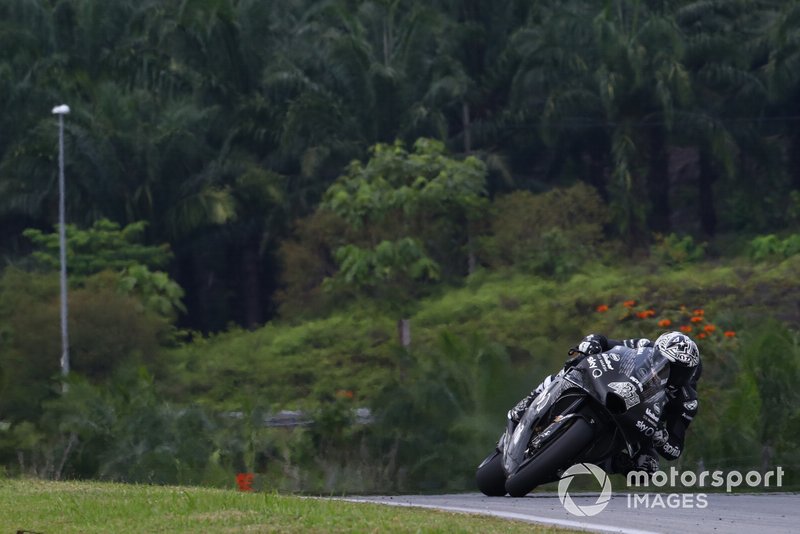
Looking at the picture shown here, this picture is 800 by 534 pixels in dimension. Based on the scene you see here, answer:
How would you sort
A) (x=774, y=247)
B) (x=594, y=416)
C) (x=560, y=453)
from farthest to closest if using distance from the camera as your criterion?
(x=774, y=247)
(x=594, y=416)
(x=560, y=453)

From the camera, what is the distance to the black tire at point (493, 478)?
12.3 m

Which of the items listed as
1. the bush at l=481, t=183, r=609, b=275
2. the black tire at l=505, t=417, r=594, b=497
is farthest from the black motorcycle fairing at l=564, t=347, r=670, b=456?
the bush at l=481, t=183, r=609, b=275

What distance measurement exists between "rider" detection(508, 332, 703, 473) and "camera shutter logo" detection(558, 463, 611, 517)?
8.2 inches

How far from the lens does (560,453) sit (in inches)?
446

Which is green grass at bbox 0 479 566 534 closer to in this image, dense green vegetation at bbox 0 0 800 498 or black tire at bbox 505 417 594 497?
black tire at bbox 505 417 594 497

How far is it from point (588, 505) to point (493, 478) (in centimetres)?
142

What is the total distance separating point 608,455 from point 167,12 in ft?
128

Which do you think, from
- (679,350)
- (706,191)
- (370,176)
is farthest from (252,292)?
(679,350)

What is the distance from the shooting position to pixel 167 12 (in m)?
48.4

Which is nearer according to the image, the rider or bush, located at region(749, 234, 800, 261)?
the rider

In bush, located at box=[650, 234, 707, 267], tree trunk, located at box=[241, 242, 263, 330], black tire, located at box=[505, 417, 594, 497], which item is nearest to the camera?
black tire, located at box=[505, 417, 594, 497]

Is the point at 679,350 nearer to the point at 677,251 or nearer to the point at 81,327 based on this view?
the point at 81,327

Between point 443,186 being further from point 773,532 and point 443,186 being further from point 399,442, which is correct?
point 773,532

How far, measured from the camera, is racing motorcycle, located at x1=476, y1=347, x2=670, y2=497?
11375 mm
